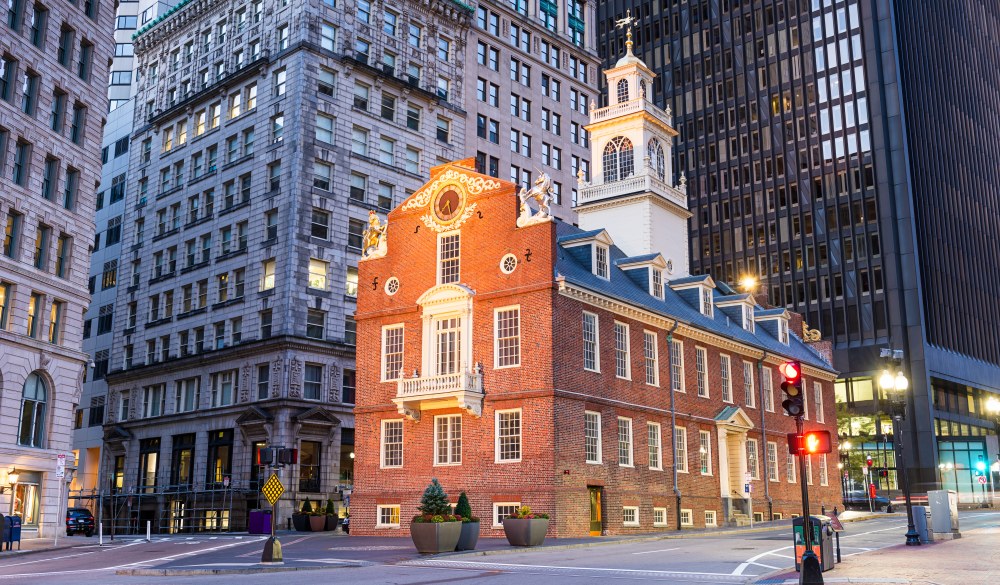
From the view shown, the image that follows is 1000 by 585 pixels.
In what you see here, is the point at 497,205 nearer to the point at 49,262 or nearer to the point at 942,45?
the point at 49,262

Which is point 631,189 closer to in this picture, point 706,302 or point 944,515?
point 706,302

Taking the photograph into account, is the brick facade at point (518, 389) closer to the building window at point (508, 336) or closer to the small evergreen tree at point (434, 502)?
the building window at point (508, 336)

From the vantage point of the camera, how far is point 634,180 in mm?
54500

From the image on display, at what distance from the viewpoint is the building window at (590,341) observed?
135 feet

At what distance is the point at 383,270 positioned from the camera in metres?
44.7

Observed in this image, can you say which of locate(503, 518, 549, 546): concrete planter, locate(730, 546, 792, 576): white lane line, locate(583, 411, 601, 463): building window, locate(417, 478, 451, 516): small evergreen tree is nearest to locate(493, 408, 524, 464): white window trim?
locate(583, 411, 601, 463): building window

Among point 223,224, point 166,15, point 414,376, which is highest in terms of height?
point 166,15

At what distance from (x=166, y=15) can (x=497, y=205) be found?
4652cm

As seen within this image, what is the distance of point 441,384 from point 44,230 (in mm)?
20423

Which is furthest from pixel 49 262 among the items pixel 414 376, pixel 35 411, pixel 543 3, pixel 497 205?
pixel 543 3

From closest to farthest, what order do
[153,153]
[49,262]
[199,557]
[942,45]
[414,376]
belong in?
[199,557]
[414,376]
[49,262]
[153,153]
[942,45]

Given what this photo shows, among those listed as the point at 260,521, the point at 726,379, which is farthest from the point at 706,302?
the point at 260,521

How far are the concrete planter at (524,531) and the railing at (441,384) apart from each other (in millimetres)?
8848

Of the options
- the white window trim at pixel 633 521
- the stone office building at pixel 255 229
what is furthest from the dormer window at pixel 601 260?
the stone office building at pixel 255 229
